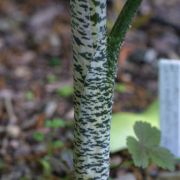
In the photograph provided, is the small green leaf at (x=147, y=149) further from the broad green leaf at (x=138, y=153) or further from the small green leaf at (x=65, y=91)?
the small green leaf at (x=65, y=91)

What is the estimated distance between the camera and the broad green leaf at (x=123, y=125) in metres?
1.69

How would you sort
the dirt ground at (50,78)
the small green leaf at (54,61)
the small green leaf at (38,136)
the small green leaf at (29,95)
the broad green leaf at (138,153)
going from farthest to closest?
the small green leaf at (54,61) → the small green leaf at (29,95) → the small green leaf at (38,136) → the dirt ground at (50,78) → the broad green leaf at (138,153)

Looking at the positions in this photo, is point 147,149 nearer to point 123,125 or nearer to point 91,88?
point 91,88

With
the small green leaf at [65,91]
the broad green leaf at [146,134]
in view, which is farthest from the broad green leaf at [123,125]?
the small green leaf at [65,91]

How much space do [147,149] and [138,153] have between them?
4 centimetres

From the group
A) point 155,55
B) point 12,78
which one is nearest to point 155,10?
point 155,55

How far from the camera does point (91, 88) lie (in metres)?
1.10

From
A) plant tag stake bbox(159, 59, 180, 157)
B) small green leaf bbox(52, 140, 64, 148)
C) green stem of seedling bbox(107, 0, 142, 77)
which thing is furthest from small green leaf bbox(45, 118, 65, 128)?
green stem of seedling bbox(107, 0, 142, 77)

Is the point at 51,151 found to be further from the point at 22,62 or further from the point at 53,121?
the point at 22,62

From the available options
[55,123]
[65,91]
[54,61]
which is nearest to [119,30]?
[55,123]

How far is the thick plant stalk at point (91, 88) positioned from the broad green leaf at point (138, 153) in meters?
0.09

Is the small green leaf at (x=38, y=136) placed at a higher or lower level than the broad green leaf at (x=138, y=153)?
higher

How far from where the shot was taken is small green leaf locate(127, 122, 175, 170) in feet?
4.15

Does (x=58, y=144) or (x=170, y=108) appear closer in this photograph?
(x=170, y=108)
